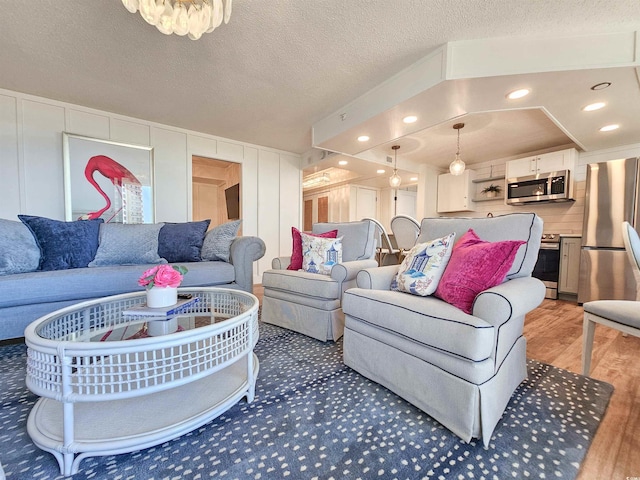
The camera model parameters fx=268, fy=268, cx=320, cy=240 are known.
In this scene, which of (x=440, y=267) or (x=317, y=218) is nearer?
(x=440, y=267)

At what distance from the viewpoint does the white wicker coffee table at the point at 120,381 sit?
898mm

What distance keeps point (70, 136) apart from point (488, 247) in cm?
450

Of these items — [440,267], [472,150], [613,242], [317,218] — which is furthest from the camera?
[317,218]

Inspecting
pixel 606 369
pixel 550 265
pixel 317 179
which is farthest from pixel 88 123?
pixel 550 265

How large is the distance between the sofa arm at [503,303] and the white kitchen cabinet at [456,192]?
167 inches

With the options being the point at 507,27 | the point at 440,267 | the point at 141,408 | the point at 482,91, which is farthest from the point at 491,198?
the point at 141,408

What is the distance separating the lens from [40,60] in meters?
2.40

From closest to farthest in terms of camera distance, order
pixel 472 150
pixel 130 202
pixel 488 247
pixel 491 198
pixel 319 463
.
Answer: pixel 319 463 < pixel 488 247 < pixel 130 202 < pixel 472 150 < pixel 491 198

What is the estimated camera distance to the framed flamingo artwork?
3281 mm

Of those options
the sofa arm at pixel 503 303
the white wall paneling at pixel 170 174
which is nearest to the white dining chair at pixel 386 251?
the sofa arm at pixel 503 303

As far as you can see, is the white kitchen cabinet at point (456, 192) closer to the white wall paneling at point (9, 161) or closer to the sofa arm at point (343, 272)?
the sofa arm at point (343, 272)

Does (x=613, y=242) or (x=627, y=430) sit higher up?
(x=613, y=242)

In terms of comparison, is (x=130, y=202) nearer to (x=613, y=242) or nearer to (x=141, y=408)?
(x=141, y=408)

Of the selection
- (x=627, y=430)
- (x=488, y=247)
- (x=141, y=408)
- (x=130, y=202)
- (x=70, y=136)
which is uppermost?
(x=70, y=136)
